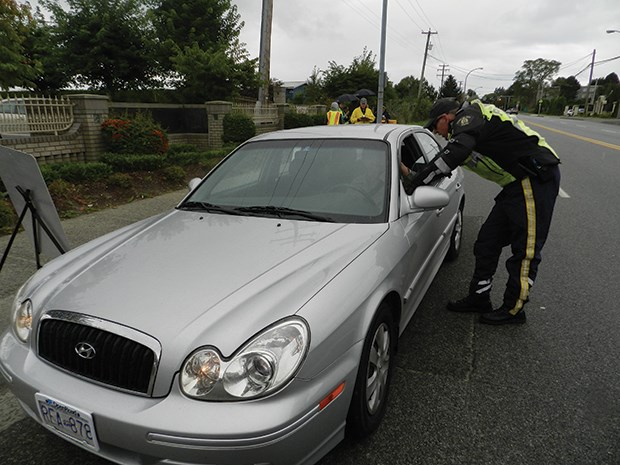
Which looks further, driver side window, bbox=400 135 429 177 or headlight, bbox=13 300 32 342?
driver side window, bbox=400 135 429 177

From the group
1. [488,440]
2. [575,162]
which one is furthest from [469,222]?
[575,162]

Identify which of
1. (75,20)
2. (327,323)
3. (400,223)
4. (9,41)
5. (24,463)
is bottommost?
(24,463)

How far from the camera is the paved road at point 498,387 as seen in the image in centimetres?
205

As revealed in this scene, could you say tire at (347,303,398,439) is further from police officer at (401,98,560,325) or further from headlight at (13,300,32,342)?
headlight at (13,300,32,342)

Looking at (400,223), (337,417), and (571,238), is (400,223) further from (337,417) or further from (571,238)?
(571,238)

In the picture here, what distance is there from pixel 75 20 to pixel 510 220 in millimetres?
16353

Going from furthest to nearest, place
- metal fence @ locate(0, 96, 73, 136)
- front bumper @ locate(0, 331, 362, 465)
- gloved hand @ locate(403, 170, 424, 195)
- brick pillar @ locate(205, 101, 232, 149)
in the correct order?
1. brick pillar @ locate(205, 101, 232, 149)
2. metal fence @ locate(0, 96, 73, 136)
3. gloved hand @ locate(403, 170, 424, 195)
4. front bumper @ locate(0, 331, 362, 465)

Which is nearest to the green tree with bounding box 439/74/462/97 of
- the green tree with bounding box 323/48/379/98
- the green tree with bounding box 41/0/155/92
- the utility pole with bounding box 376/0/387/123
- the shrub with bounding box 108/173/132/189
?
the green tree with bounding box 323/48/379/98

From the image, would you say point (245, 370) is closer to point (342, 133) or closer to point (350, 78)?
point (342, 133)

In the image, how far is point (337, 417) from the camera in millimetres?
1762

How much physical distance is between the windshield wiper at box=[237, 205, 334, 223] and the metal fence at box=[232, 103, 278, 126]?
11.2 meters

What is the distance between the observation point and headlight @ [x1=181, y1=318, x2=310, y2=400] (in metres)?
1.52

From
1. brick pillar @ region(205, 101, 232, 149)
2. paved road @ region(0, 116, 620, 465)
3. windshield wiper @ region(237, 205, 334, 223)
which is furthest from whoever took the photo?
brick pillar @ region(205, 101, 232, 149)

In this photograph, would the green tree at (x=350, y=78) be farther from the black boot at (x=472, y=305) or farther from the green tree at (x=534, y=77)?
the green tree at (x=534, y=77)
